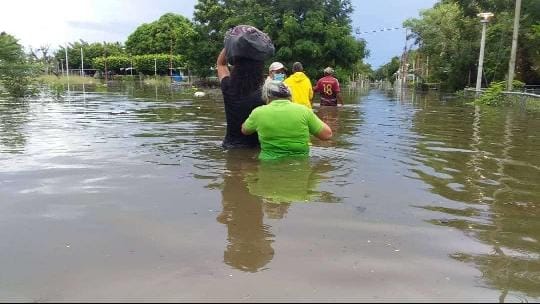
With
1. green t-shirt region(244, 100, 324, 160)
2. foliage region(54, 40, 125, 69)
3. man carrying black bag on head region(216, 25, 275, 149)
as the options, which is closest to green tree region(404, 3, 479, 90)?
man carrying black bag on head region(216, 25, 275, 149)

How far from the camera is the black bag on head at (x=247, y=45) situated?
6.41 m

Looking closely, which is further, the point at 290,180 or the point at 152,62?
the point at 152,62

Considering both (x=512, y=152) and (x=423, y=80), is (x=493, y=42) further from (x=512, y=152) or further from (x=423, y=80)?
(x=512, y=152)

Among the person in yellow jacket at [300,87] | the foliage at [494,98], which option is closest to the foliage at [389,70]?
the foliage at [494,98]

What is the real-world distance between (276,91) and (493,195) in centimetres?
244

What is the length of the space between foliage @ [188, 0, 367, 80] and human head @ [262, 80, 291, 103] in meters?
31.8

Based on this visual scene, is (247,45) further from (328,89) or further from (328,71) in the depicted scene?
(328,89)

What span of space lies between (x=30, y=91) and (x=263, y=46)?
21022mm

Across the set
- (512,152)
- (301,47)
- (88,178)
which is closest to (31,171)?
(88,178)

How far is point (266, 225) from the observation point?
3.87m

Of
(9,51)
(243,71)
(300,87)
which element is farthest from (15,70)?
(243,71)

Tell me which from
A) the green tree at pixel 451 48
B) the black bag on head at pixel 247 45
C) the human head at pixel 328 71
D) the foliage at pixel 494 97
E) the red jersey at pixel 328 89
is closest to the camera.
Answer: the black bag on head at pixel 247 45

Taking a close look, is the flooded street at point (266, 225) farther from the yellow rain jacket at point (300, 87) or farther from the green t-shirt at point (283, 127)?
the yellow rain jacket at point (300, 87)

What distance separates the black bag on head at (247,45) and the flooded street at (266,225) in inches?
49.9
